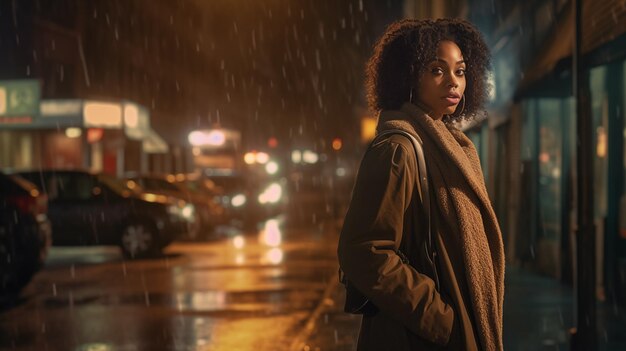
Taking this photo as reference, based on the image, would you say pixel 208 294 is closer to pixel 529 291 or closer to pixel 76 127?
pixel 529 291

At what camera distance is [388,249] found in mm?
2824

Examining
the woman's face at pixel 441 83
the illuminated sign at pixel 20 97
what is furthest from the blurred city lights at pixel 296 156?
the woman's face at pixel 441 83

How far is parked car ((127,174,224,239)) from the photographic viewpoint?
71.2 ft

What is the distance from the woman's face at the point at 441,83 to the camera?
3.12m

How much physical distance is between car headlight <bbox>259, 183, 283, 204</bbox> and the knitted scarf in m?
25.7

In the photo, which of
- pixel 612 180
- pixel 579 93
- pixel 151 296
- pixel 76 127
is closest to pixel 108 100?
pixel 76 127

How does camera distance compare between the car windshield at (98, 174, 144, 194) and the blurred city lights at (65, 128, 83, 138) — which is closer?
the car windshield at (98, 174, 144, 194)

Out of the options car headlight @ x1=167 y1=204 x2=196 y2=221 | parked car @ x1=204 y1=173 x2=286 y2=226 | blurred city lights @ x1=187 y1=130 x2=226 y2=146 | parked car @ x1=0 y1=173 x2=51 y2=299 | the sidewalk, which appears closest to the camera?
the sidewalk

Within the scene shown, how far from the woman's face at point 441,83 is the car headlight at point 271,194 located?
25.6 m

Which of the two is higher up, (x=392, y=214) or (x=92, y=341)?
(x=392, y=214)

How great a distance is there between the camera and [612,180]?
11.3 meters

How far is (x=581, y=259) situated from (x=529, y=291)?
13.7ft

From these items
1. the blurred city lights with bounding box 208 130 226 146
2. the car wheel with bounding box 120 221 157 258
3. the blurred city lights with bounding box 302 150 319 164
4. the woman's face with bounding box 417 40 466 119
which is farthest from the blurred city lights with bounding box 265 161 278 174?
the woman's face with bounding box 417 40 466 119

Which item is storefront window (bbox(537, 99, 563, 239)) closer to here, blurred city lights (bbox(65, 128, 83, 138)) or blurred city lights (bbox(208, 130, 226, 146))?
blurred city lights (bbox(208, 130, 226, 146))
